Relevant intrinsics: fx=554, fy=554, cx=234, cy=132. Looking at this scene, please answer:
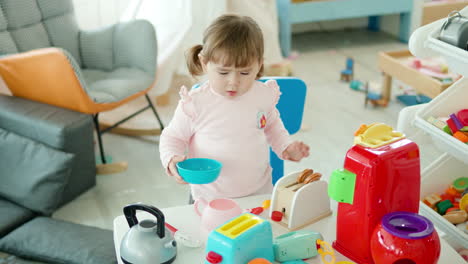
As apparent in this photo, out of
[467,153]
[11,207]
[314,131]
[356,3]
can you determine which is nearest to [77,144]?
[11,207]

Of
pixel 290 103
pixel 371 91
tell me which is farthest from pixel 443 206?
pixel 371 91

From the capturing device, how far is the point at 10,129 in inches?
85.9

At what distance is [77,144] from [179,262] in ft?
4.17

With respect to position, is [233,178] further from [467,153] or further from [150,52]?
[150,52]

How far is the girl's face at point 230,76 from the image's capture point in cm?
115

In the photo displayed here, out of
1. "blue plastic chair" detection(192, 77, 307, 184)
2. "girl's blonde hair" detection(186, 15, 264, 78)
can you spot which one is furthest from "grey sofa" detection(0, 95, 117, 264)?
"girl's blonde hair" detection(186, 15, 264, 78)

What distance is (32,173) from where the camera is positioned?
203cm

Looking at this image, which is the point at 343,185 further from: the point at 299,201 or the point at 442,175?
the point at 442,175

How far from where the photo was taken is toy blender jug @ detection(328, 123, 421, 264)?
92cm

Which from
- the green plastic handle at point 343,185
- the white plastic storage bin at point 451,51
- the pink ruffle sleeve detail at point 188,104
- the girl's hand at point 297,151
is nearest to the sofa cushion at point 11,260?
the pink ruffle sleeve detail at point 188,104

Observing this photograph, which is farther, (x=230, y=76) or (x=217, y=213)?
(x=230, y=76)

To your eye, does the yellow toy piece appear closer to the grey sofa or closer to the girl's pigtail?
the girl's pigtail

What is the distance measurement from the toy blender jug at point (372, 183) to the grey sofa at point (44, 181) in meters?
0.91

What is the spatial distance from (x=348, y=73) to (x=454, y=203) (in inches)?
75.2
